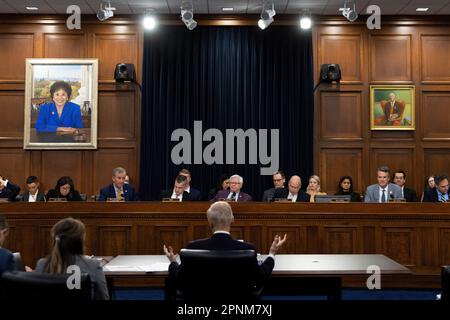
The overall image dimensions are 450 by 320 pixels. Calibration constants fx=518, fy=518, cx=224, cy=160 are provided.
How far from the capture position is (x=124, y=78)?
8922mm

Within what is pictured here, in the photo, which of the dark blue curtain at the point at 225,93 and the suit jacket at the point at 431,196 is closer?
the suit jacket at the point at 431,196

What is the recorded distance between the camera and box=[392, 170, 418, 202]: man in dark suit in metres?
8.06

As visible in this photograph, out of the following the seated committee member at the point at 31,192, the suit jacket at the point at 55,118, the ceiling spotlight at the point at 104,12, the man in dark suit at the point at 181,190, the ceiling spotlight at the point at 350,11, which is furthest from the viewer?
the suit jacket at the point at 55,118

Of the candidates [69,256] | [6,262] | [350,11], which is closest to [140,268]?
[69,256]

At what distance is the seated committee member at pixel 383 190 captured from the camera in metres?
7.39

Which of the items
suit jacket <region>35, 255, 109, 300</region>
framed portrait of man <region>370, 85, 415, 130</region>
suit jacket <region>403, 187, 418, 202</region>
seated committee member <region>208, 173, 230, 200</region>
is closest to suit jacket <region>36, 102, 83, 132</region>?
seated committee member <region>208, 173, 230, 200</region>

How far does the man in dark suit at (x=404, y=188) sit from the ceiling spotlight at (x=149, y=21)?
4701 millimetres

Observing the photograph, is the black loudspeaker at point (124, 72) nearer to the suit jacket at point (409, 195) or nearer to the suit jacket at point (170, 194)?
the suit jacket at point (170, 194)

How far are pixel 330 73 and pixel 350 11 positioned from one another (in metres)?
1.71

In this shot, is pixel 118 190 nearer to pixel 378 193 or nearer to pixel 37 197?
pixel 37 197

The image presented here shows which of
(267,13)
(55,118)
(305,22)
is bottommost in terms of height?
(55,118)

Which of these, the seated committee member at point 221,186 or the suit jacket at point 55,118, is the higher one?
the suit jacket at point 55,118

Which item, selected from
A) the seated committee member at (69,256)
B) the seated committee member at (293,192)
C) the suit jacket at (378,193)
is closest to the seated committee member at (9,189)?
the seated committee member at (293,192)

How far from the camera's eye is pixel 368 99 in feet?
30.1
